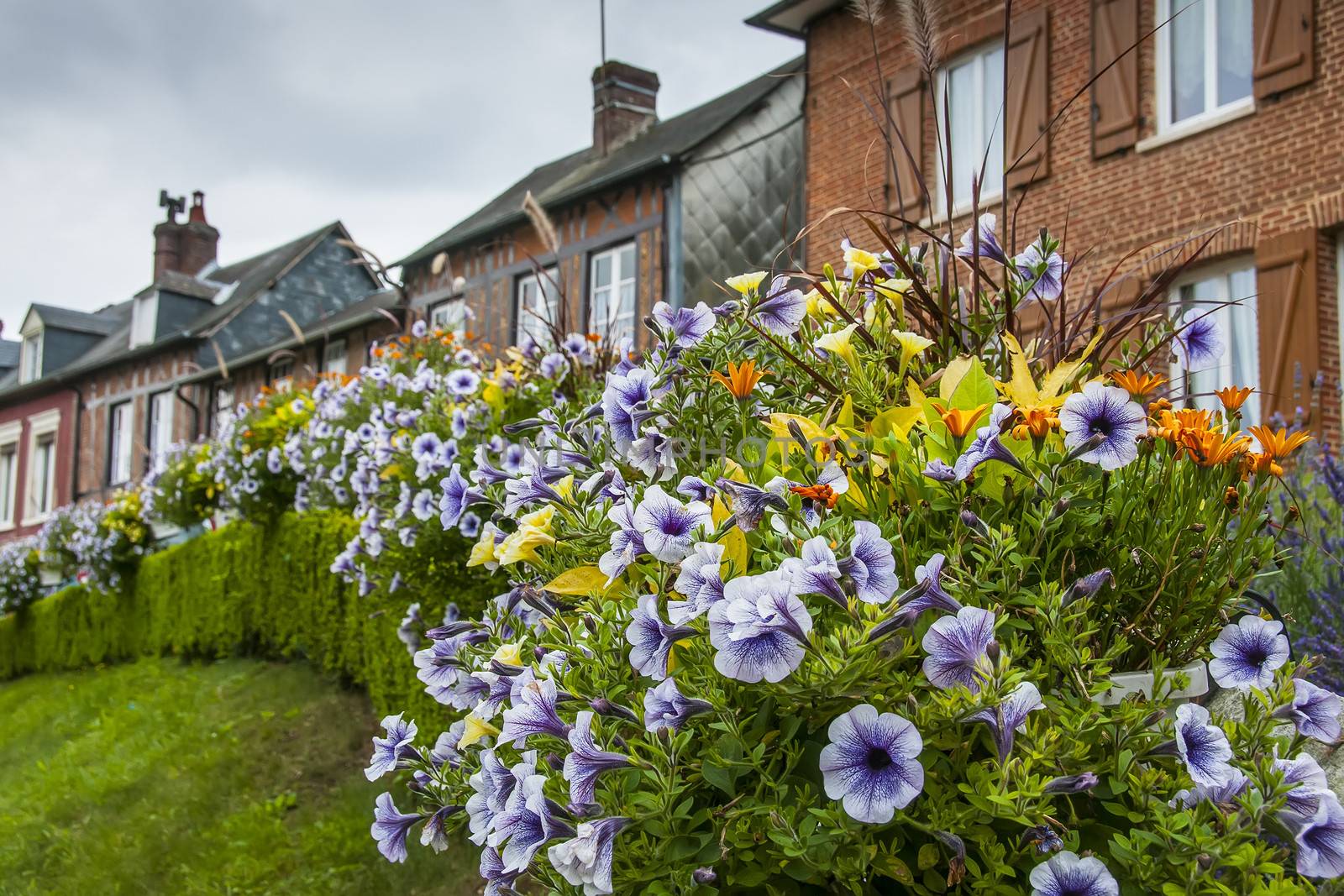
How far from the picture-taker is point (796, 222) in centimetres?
1320

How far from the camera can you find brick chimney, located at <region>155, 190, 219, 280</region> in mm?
28141

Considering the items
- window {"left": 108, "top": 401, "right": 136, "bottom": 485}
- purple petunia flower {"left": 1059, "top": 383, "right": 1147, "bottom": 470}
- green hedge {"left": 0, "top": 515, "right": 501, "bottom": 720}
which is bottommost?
green hedge {"left": 0, "top": 515, "right": 501, "bottom": 720}

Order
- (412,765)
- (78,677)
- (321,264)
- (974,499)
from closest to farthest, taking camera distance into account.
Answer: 1. (974,499)
2. (412,765)
3. (78,677)
4. (321,264)

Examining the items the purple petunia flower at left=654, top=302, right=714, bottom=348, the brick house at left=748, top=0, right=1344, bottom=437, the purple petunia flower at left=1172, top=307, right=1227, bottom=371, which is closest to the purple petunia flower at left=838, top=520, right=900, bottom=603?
the purple petunia flower at left=654, top=302, right=714, bottom=348

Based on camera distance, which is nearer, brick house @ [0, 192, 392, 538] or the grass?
the grass

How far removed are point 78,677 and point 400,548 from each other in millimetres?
8931

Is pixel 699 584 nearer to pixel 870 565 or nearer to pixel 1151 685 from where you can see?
pixel 870 565

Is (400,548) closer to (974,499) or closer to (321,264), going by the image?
(974,499)

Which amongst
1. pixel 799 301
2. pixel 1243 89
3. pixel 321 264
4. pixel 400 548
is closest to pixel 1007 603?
pixel 799 301

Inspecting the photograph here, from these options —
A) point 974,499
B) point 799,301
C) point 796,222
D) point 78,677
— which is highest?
point 796,222

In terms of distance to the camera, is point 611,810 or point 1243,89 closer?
point 611,810

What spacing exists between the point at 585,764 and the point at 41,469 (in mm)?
30499

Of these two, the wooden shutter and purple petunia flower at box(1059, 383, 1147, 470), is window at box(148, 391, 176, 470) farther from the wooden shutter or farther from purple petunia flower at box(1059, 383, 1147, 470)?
purple petunia flower at box(1059, 383, 1147, 470)

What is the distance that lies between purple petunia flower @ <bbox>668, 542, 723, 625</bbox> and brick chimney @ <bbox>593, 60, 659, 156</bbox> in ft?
52.8
